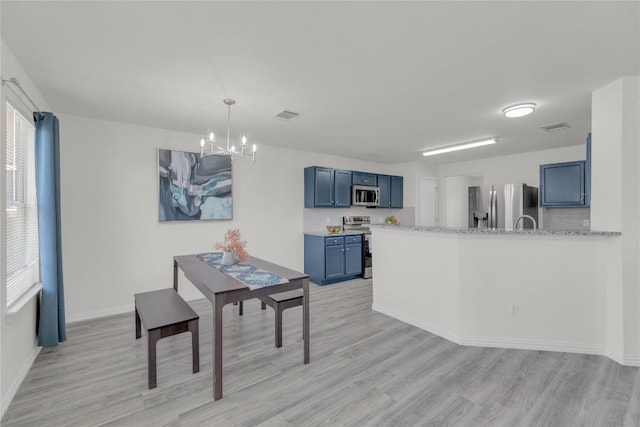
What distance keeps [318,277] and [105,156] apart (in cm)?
357

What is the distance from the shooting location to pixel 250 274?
8.61ft

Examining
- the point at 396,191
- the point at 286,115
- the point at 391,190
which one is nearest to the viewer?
the point at 286,115

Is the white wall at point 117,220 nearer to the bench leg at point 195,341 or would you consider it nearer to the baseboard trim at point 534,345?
the bench leg at point 195,341

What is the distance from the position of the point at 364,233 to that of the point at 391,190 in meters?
1.43

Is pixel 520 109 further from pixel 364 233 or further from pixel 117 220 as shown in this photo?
pixel 117 220

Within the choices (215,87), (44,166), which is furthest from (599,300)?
(44,166)

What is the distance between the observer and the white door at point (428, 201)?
6.75m

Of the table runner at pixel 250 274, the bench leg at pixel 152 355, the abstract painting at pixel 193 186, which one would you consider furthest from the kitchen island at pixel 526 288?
the abstract painting at pixel 193 186

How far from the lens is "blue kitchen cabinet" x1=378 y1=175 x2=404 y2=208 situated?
6395 mm

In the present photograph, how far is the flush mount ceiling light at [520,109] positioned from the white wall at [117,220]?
364cm

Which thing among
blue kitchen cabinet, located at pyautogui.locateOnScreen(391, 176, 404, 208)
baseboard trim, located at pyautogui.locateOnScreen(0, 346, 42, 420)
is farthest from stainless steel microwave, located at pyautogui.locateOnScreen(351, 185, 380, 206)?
baseboard trim, located at pyautogui.locateOnScreen(0, 346, 42, 420)

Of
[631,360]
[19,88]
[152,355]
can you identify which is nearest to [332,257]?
[152,355]

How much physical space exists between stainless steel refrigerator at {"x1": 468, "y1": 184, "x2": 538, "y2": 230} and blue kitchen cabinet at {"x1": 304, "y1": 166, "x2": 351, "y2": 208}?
2.75 m

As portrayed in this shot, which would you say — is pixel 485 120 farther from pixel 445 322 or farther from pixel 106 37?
pixel 106 37
